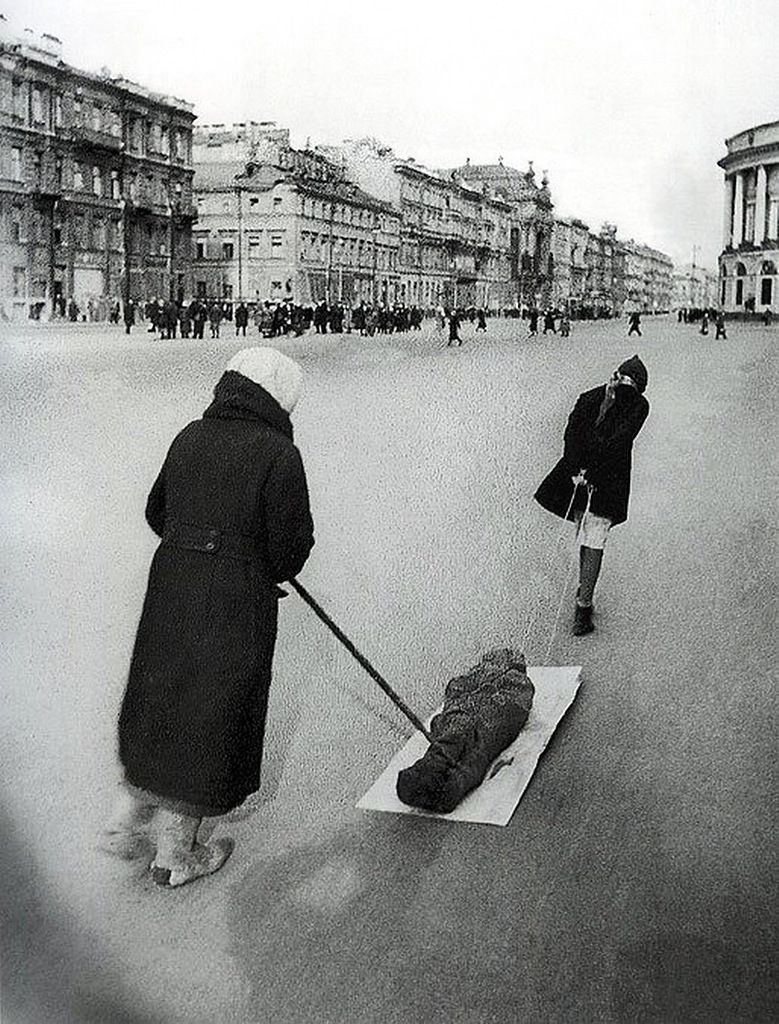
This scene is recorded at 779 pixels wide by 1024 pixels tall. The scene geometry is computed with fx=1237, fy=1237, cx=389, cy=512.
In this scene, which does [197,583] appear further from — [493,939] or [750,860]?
[750,860]

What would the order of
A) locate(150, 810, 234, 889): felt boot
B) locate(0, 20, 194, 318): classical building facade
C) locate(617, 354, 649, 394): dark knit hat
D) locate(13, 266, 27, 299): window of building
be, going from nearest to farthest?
locate(617, 354, 649, 394): dark knit hat
locate(150, 810, 234, 889): felt boot
locate(0, 20, 194, 318): classical building facade
locate(13, 266, 27, 299): window of building

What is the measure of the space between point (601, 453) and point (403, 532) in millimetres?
402

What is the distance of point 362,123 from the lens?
239 cm

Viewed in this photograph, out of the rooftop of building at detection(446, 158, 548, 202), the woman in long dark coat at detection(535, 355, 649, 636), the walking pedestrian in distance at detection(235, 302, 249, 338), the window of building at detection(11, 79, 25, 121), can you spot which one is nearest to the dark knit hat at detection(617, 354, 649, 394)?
the woman in long dark coat at detection(535, 355, 649, 636)

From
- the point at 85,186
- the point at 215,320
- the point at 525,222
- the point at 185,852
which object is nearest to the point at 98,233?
the point at 85,186

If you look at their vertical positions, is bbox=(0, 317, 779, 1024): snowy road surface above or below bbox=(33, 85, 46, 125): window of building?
below

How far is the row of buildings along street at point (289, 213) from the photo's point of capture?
92.9 inches

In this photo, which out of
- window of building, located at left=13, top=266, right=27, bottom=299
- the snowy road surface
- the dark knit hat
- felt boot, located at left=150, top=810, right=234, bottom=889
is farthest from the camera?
window of building, located at left=13, top=266, right=27, bottom=299

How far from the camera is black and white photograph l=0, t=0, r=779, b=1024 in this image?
7.14 ft

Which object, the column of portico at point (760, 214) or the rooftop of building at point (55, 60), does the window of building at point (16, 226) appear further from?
the column of portico at point (760, 214)

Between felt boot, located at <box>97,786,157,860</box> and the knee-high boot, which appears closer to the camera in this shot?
the knee-high boot

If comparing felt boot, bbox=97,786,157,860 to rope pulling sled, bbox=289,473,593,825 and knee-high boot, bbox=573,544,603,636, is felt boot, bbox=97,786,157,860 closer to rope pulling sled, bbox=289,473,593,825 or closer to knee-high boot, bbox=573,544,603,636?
rope pulling sled, bbox=289,473,593,825

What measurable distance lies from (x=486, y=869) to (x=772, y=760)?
535 millimetres

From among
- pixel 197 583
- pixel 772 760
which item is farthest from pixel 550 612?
pixel 197 583
